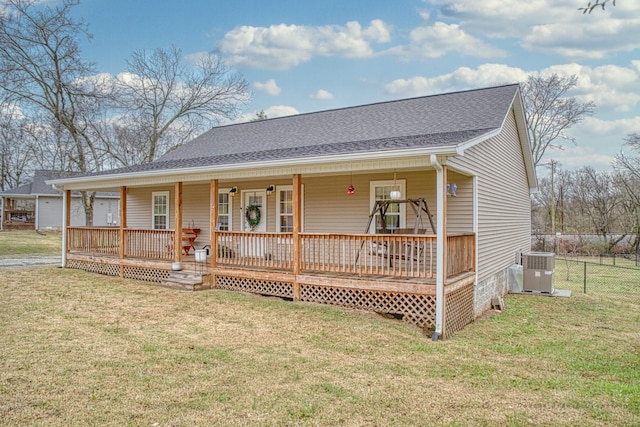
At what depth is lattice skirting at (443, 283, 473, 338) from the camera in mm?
7391

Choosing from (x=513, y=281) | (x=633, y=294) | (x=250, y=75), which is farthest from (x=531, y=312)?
(x=250, y=75)

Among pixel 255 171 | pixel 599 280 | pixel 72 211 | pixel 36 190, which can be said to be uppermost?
pixel 36 190

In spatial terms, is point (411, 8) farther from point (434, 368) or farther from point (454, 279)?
point (434, 368)

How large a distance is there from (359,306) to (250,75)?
2144 cm

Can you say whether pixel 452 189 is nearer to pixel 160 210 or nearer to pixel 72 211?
pixel 160 210

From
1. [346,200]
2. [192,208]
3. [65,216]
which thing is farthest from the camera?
[192,208]

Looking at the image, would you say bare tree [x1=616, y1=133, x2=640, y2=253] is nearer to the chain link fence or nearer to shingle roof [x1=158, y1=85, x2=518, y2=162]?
the chain link fence

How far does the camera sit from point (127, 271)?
11.9 m

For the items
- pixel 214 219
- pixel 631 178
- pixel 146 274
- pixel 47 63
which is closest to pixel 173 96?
pixel 47 63

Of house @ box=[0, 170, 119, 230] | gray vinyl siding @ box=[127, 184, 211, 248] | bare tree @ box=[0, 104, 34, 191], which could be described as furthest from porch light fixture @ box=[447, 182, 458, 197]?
bare tree @ box=[0, 104, 34, 191]

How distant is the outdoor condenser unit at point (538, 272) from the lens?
38.2 ft

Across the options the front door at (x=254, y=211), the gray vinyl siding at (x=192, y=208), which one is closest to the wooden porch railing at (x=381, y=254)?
the front door at (x=254, y=211)

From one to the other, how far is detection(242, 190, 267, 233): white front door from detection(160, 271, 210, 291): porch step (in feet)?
8.40

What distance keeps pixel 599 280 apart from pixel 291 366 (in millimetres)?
14033
